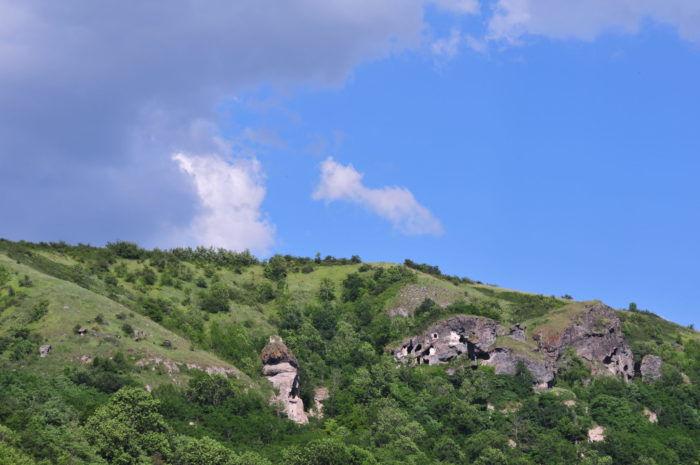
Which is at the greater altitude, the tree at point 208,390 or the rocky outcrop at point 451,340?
the rocky outcrop at point 451,340

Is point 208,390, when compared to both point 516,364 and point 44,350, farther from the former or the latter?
point 516,364

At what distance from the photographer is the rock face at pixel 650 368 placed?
154 meters

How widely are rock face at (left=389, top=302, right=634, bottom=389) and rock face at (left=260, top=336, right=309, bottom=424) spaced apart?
28004 mm

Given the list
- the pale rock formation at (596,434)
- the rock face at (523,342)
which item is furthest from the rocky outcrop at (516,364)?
the pale rock formation at (596,434)

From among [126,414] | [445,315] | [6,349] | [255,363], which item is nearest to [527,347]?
[445,315]

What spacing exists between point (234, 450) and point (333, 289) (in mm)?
89088

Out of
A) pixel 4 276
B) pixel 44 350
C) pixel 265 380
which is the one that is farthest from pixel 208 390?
pixel 4 276

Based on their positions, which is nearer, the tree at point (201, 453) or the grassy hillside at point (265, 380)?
the tree at point (201, 453)

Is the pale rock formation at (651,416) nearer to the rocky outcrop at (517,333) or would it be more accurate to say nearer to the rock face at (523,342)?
the rock face at (523,342)

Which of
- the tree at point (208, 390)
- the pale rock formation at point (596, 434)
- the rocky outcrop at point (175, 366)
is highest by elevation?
the pale rock formation at point (596, 434)

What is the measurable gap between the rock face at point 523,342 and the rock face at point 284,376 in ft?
91.9

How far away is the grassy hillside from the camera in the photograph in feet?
329

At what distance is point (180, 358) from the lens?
126500 mm

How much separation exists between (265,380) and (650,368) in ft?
256
